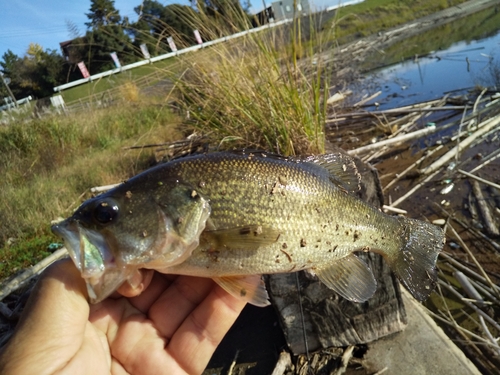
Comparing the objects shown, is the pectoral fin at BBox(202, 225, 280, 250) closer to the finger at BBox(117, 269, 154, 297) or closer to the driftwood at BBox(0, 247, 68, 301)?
the finger at BBox(117, 269, 154, 297)

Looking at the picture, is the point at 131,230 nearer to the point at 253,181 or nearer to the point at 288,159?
the point at 253,181

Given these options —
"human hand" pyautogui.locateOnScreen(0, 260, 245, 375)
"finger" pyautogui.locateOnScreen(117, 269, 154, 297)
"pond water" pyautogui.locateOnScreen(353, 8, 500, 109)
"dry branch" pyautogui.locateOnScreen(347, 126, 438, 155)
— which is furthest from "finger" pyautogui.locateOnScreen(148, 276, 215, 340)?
"pond water" pyautogui.locateOnScreen(353, 8, 500, 109)

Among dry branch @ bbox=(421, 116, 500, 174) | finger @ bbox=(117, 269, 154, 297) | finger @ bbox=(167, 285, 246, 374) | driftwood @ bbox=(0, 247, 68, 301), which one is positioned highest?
finger @ bbox=(117, 269, 154, 297)

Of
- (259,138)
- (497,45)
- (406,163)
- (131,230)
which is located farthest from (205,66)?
(497,45)

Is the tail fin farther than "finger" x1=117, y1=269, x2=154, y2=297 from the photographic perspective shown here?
Yes

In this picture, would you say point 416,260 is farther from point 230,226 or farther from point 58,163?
point 58,163

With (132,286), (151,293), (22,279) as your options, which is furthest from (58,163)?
(132,286)
